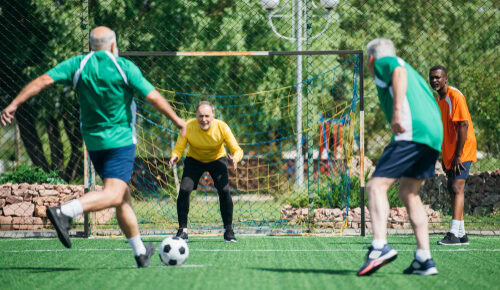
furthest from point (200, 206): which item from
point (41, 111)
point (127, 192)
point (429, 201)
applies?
point (127, 192)

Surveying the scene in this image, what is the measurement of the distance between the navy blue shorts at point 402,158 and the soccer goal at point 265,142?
131 inches

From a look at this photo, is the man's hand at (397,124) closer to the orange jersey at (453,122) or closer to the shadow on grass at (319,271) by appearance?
the shadow on grass at (319,271)

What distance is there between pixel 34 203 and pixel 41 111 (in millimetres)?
6840

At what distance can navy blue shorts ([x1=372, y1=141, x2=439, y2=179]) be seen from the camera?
4.29 metres

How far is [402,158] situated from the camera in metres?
4.29

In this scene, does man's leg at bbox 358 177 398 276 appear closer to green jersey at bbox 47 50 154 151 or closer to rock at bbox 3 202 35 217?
green jersey at bbox 47 50 154 151

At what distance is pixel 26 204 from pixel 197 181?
130 inches

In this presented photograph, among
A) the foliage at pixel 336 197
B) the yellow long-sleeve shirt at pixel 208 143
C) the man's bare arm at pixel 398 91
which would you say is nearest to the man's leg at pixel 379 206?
the man's bare arm at pixel 398 91

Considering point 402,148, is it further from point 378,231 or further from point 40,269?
point 40,269

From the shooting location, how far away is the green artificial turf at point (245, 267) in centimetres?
403

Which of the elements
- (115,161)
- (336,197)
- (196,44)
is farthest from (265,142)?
(196,44)

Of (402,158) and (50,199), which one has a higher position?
(402,158)

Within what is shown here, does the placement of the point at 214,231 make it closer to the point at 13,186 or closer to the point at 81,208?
the point at 13,186

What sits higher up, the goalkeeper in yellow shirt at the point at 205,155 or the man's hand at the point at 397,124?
the man's hand at the point at 397,124
